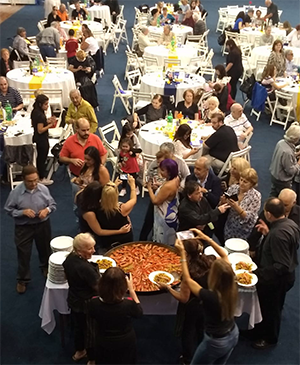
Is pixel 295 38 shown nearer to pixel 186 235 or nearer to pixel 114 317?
pixel 186 235

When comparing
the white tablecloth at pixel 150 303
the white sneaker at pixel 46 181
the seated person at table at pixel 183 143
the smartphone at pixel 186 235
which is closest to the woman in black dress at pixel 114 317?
the white tablecloth at pixel 150 303

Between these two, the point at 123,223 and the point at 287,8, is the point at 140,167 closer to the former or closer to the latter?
the point at 123,223

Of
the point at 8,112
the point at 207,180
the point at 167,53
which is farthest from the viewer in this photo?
the point at 167,53

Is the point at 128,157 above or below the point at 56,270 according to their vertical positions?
below

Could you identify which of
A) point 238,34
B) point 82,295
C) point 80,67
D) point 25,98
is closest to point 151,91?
point 80,67

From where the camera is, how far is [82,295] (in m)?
3.96

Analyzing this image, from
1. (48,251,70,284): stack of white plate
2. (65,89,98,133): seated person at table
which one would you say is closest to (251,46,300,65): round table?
(65,89,98,133): seated person at table

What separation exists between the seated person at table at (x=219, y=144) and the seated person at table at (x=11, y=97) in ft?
10.7

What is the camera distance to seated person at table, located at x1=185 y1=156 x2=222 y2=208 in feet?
17.0

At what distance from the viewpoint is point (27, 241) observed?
5074mm

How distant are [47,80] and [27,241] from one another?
197 inches

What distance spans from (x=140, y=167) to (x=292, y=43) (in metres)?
7.17

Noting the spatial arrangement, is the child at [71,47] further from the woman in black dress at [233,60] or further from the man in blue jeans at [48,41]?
the woman in black dress at [233,60]

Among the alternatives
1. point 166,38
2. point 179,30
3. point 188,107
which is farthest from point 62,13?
point 188,107
